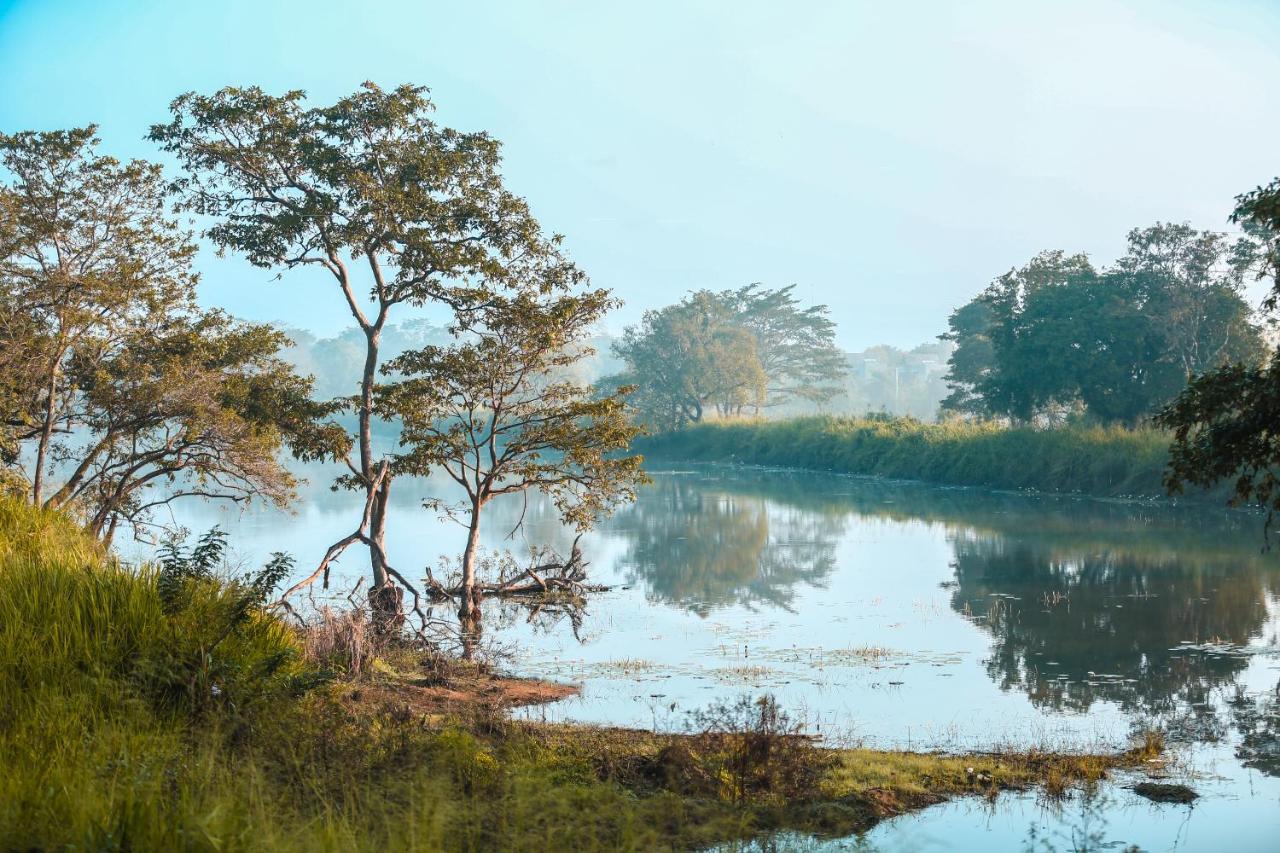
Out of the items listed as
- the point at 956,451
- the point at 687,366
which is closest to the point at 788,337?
the point at 687,366

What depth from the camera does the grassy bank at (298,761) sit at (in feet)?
16.4

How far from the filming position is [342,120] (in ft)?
50.4

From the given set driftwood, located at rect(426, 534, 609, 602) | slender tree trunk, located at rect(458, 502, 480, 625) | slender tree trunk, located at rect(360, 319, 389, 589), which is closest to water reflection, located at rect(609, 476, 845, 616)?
driftwood, located at rect(426, 534, 609, 602)

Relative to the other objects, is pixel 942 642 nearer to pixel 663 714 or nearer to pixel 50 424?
pixel 663 714

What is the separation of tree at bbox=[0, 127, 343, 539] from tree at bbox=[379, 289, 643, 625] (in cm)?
124

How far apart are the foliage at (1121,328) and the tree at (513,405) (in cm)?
2210

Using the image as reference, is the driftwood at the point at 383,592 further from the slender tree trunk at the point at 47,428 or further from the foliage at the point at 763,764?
the foliage at the point at 763,764

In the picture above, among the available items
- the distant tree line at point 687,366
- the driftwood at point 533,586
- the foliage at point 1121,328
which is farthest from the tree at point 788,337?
the driftwood at point 533,586

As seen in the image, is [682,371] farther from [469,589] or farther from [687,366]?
[469,589]

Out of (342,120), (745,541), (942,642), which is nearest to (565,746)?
(942,642)

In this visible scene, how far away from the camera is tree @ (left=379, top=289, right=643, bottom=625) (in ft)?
50.2

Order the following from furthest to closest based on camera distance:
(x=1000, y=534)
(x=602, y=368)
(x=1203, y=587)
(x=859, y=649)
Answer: (x=602, y=368)
(x=1000, y=534)
(x=1203, y=587)
(x=859, y=649)

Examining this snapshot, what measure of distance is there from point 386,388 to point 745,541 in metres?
12.1

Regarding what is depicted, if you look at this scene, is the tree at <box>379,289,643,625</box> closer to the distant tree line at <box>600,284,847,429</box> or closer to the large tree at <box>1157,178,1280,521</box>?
the large tree at <box>1157,178,1280,521</box>
